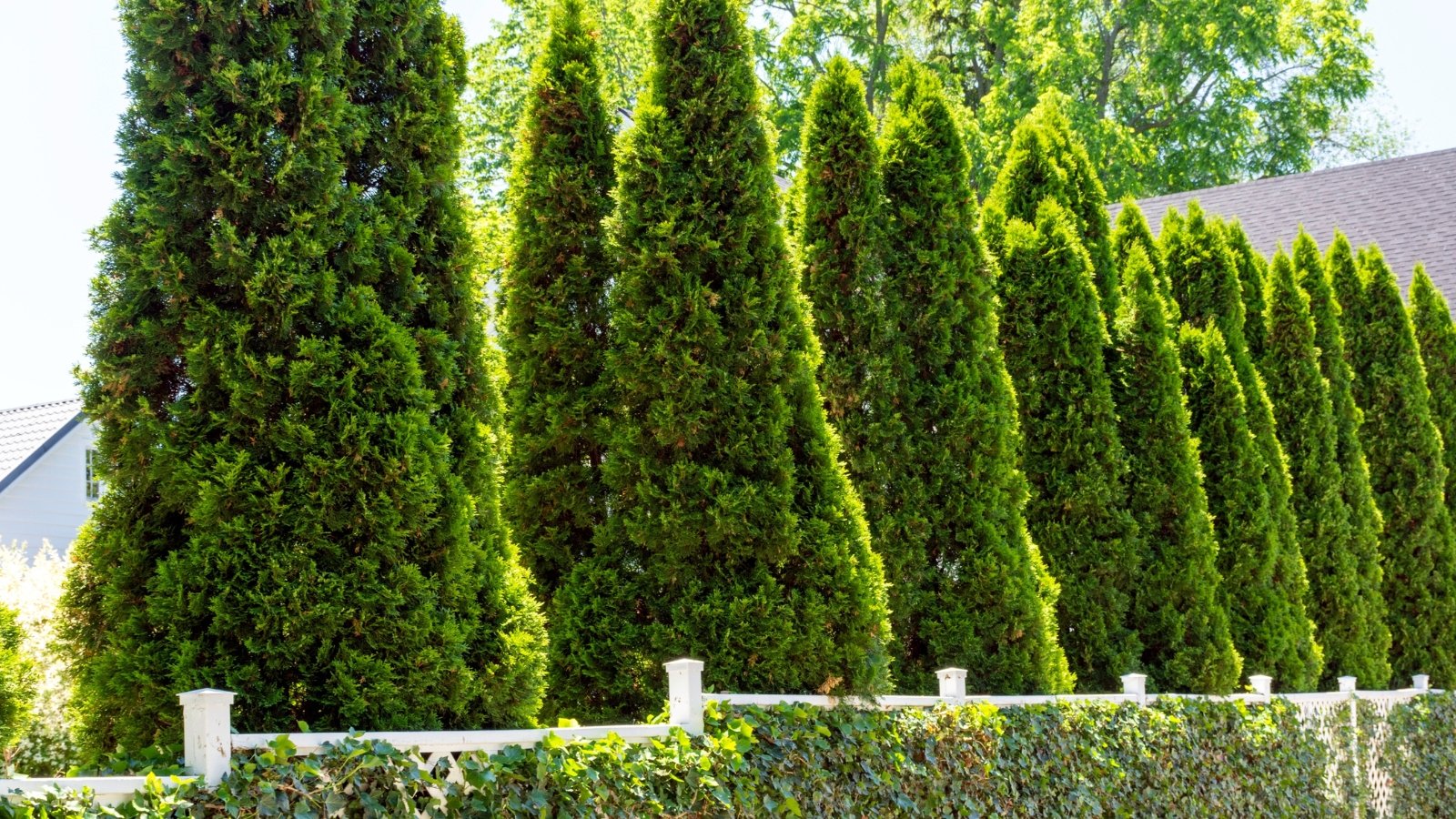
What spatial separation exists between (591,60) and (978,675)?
4012mm

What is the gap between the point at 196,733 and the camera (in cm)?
344

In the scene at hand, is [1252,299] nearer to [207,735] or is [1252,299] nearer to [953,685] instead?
[953,685]

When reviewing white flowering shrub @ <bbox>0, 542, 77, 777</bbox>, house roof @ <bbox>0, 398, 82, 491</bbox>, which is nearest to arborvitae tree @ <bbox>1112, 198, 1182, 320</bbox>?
white flowering shrub @ <bbox>0, 542, 77, 777</bbox>

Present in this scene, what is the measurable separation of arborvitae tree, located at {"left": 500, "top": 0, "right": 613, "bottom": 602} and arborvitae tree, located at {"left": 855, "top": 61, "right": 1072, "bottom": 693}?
148 centimetres

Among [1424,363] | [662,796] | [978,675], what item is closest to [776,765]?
[662,796]

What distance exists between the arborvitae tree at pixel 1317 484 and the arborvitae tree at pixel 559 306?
7.49m

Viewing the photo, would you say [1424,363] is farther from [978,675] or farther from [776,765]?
[776,765]

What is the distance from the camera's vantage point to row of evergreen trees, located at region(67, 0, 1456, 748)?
4.45 m

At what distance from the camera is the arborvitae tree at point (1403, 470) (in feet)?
43.5

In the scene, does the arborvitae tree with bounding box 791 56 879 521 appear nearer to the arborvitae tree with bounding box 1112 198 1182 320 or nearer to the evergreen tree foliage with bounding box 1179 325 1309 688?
the arborvitae tree with bounding box 1112 198 1182 320

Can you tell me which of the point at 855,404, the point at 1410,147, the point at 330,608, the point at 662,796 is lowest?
the point at 662,796

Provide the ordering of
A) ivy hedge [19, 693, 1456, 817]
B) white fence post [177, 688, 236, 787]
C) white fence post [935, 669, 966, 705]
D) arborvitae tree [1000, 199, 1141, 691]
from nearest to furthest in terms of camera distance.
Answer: white fence post [177, 688, 236, 787] → ivy hedge [19, 693, 1456, 817] → white fence post [935, 669, 966, 705] → arborvitae tree [1000, 199, 1141, 691]

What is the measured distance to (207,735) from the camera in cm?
343

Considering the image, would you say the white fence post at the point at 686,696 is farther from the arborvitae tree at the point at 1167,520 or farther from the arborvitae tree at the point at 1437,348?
the arborvitae tree at the point at 1437,348
